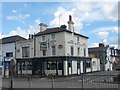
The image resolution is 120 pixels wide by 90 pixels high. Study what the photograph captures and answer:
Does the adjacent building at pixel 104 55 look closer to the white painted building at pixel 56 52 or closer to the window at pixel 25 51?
the white painted building at pixel 56 52

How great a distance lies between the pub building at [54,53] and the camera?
2764cm

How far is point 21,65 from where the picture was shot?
32.6 m

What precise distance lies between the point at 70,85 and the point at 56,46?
17819mm

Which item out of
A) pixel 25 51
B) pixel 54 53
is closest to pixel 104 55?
pixel 54 53

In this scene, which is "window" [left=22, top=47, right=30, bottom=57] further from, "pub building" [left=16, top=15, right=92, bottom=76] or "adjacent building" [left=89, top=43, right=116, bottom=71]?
"adjacent building" [left=89, top=43, right=116, bottom=71]

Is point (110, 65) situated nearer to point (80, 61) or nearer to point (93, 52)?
point (93, 52)

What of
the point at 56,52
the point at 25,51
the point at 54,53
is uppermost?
the point at 25,51

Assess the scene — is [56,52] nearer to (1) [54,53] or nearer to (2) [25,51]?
(1) [54,53]

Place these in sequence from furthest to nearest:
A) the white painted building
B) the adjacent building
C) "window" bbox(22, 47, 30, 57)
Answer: the adjacent building
"window" bbox(22, 47, 30, 57)
the white painted building

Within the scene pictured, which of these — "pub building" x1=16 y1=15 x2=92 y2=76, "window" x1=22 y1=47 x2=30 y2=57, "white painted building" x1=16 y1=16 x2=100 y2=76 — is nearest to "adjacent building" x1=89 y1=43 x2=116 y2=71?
"pub building" x1=16 y1=15 x2=92 y2=76

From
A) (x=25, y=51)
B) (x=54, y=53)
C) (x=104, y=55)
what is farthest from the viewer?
(x=104, y=55)

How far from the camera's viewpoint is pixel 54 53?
93.4 ft

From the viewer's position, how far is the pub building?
27.6 m

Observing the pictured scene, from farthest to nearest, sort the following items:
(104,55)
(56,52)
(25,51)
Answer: (104,55) → (25,51) → (56,52)
